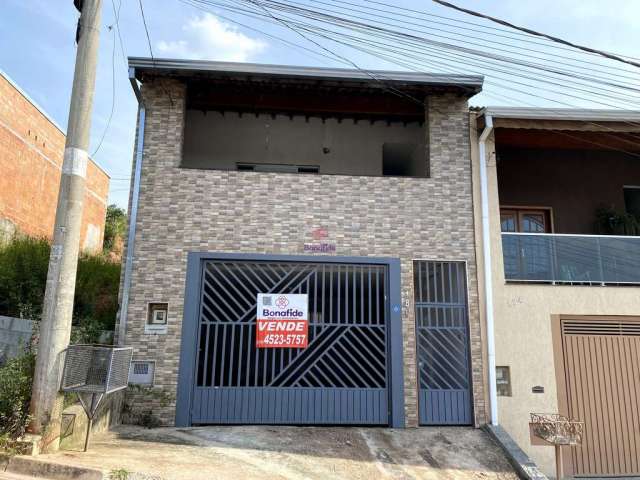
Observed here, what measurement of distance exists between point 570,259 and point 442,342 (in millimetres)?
3028

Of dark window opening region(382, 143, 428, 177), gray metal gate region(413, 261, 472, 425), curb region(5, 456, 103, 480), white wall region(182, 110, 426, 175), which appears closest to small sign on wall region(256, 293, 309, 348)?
gray metal gate region(413, 261, 472, 425)

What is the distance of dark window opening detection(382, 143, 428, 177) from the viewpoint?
11070 mm

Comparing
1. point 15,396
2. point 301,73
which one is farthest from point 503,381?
point 15,396

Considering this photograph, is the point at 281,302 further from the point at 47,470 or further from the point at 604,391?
the point at 604,391

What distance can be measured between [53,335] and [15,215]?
10111mm

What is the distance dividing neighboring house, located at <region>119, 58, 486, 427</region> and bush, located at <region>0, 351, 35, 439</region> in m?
2.04

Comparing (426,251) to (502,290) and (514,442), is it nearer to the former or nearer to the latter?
(502,290)

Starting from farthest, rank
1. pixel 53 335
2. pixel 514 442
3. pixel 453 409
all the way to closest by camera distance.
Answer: pixel 453 409 < pixel 514 442 < pixel 53 335

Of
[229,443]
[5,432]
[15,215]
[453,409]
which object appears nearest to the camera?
[5,432]

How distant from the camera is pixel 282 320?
8.45 metres

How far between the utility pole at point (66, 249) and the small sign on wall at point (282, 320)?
10.2ft

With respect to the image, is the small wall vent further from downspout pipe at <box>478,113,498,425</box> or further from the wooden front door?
the wooden front door

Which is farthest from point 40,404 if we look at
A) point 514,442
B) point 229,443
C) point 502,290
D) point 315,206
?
point 502,290

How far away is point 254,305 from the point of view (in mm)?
8492
